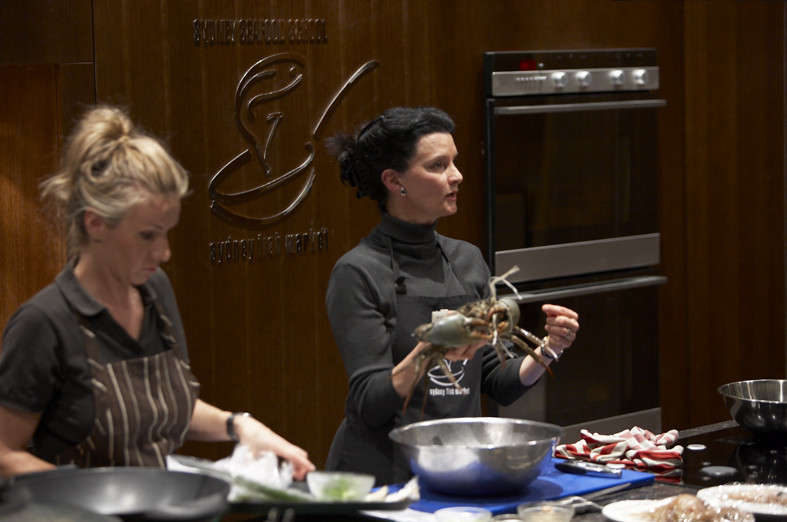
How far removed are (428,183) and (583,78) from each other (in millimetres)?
1856

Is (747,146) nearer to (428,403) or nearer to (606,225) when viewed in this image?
(606,225)

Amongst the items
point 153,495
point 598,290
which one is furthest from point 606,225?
point 153,495

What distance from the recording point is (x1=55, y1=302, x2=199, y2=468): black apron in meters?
1.83

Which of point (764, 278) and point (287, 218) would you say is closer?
point (287, 218)

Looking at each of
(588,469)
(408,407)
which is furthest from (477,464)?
(408,407)

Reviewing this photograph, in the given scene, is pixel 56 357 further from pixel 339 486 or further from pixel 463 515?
pixel 463 515

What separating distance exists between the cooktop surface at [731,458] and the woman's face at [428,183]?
764 mm

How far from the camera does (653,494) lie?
2.15m

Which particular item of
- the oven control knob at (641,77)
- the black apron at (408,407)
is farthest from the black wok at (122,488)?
the oven control knob at (641,77)

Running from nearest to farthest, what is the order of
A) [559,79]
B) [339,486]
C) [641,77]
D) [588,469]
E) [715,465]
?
[339,486]
[588,469]
[715,465]
[559,79]
[641,77]

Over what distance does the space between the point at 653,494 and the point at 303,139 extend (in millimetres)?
1824

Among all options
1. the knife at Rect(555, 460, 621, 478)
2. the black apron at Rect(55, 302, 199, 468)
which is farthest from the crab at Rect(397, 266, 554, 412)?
the black apron at Rect(55, 302, 199, 468)

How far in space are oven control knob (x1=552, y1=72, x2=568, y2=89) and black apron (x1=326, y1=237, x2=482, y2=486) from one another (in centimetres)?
182

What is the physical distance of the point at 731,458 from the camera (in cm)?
242
